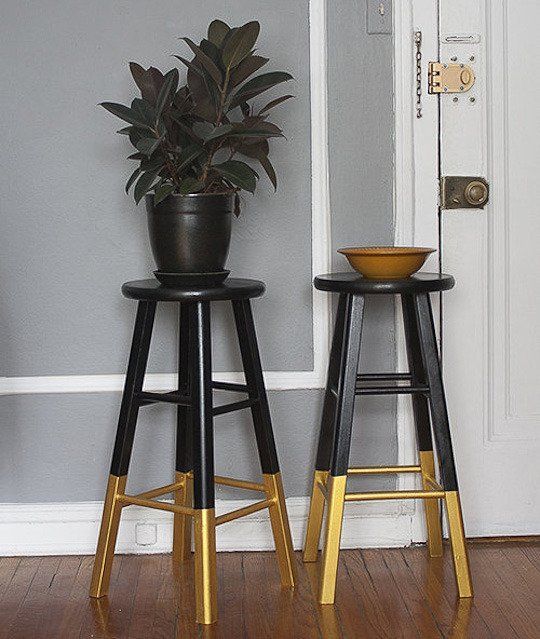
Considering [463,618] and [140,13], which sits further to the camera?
[140,13]

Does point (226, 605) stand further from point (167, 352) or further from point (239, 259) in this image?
point (239, 259)

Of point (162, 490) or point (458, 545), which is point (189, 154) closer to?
point (162, 490)

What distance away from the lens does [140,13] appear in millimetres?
3010

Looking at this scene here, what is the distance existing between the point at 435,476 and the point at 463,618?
0.61 metres

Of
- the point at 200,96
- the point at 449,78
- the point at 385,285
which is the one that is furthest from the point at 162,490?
the point at 449,78

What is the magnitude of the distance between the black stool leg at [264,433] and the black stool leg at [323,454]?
0.18 metres

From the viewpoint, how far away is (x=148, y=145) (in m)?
2.56

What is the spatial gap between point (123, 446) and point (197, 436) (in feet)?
0.90

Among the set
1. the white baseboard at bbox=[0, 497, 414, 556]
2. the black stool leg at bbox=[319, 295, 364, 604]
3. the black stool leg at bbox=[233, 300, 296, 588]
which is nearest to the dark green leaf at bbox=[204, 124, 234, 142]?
the black stool leg at bbox=[233, 300, 296, 588]

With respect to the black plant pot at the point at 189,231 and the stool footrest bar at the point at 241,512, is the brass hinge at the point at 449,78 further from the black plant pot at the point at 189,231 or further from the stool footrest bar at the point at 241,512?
the stool footrest bar at the point at 241,512

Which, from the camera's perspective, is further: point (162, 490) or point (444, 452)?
point (162, 490)

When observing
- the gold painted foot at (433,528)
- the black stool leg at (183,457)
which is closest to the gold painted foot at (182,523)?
the black stool leg at (183,457)

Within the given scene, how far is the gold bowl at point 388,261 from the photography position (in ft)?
8.87

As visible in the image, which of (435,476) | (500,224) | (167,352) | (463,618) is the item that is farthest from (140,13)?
(463,618)
